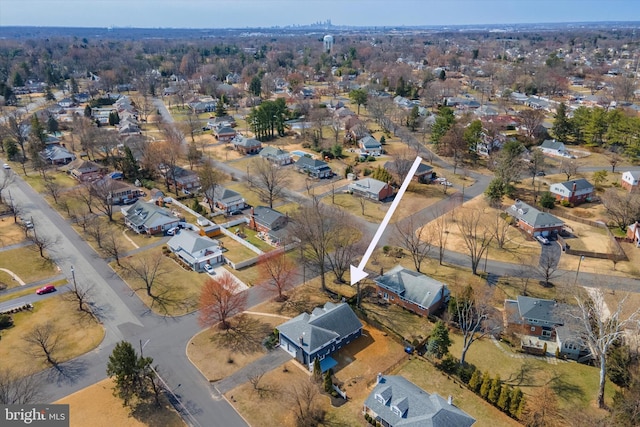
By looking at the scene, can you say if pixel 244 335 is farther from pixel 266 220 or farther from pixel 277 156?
pixel 277 156

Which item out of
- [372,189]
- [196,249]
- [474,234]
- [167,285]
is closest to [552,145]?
[372,189]

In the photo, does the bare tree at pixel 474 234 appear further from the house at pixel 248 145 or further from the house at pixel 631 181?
the house at pixel 248 145

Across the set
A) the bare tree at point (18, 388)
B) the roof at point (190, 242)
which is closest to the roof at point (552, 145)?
the roof at point (190, 242)

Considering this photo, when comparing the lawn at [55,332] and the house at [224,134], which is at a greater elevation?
the house at [224,134]

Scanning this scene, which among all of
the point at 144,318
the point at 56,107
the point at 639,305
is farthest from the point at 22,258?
the point at 56,107

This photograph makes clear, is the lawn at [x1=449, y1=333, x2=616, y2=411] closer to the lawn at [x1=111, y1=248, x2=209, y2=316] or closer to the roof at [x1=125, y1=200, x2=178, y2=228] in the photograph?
the lawn at [x1=111, y1=248, x2=209, y2=316]

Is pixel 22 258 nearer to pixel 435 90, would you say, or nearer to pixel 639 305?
pixel 639 305

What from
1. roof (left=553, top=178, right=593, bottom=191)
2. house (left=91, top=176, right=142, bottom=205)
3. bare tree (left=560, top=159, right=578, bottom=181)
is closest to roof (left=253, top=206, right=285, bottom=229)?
house (left=91, top=176, right=142, bottom=205)
